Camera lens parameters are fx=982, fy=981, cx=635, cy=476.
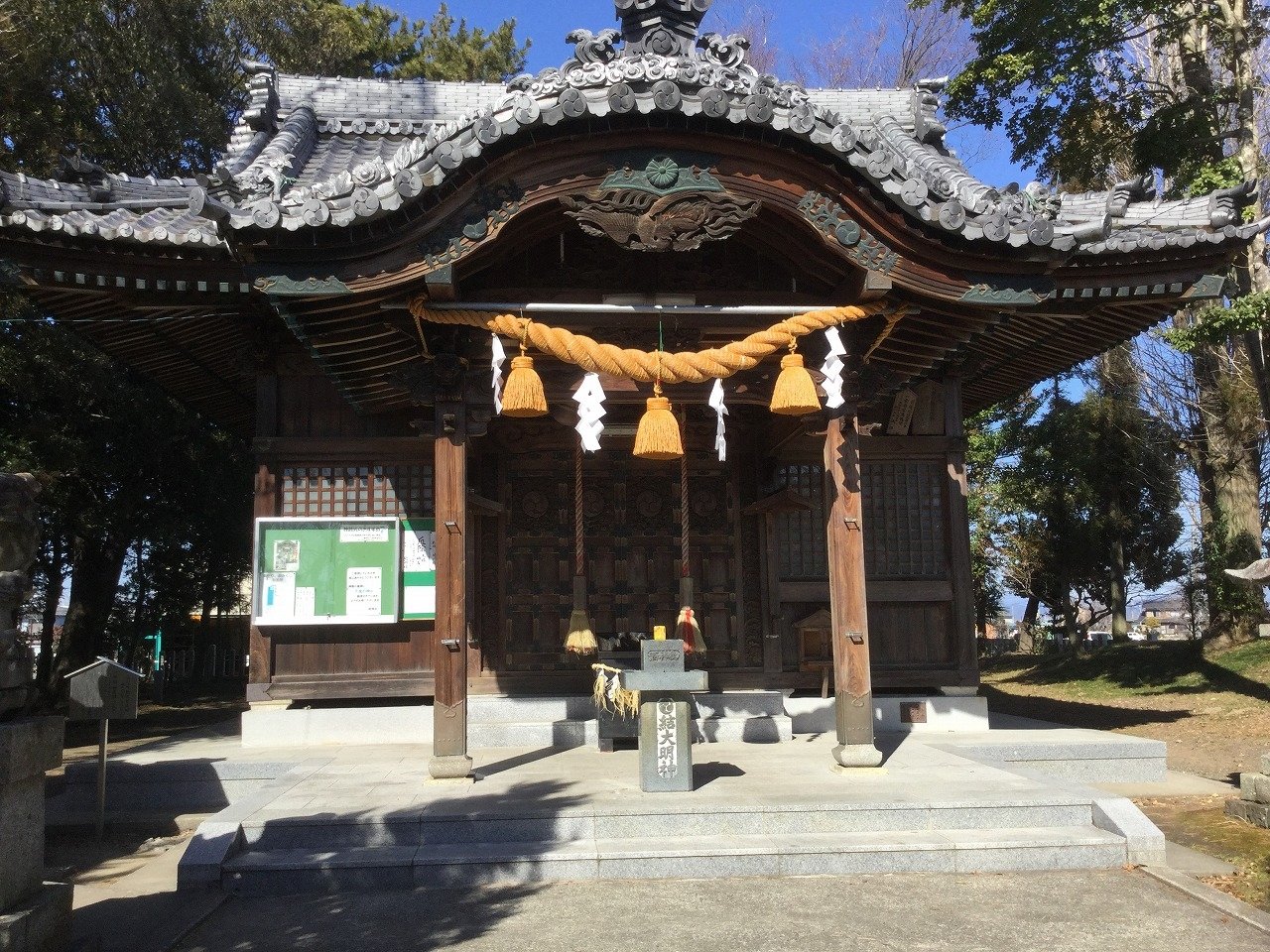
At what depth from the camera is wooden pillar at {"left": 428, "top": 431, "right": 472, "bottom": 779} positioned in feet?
25.7

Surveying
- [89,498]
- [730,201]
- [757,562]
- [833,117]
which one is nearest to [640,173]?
[730,201]

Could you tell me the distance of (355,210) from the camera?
7223 mm

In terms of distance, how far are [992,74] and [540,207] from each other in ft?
38.4

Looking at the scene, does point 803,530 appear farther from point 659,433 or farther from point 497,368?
point 497,368

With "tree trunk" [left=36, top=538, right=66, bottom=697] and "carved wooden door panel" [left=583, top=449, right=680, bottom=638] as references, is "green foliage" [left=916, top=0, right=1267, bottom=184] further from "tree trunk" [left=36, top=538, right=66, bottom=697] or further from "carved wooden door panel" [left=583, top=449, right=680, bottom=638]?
"tree trunk" [left=36, top=538, right=66, bottom=697]

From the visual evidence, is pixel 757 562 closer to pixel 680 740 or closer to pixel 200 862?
pixel 680 740

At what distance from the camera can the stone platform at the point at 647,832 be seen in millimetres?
6195

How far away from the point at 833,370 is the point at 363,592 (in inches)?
213

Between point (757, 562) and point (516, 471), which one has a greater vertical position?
point (516, 471)

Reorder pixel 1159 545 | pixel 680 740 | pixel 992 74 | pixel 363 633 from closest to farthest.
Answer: pixel 680 740, pixel 363 633, pixel 992 74, pixel 1159 545

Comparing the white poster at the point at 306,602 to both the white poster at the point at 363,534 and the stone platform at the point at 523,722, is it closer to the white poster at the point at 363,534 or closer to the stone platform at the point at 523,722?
the white poster at the point at 363,534

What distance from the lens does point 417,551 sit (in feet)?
34.3

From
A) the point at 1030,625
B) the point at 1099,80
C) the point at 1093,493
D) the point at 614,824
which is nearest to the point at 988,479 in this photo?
the point at 1093,493

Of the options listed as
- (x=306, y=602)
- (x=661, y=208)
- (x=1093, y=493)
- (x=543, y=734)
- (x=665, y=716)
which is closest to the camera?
(x=665, y=716)
